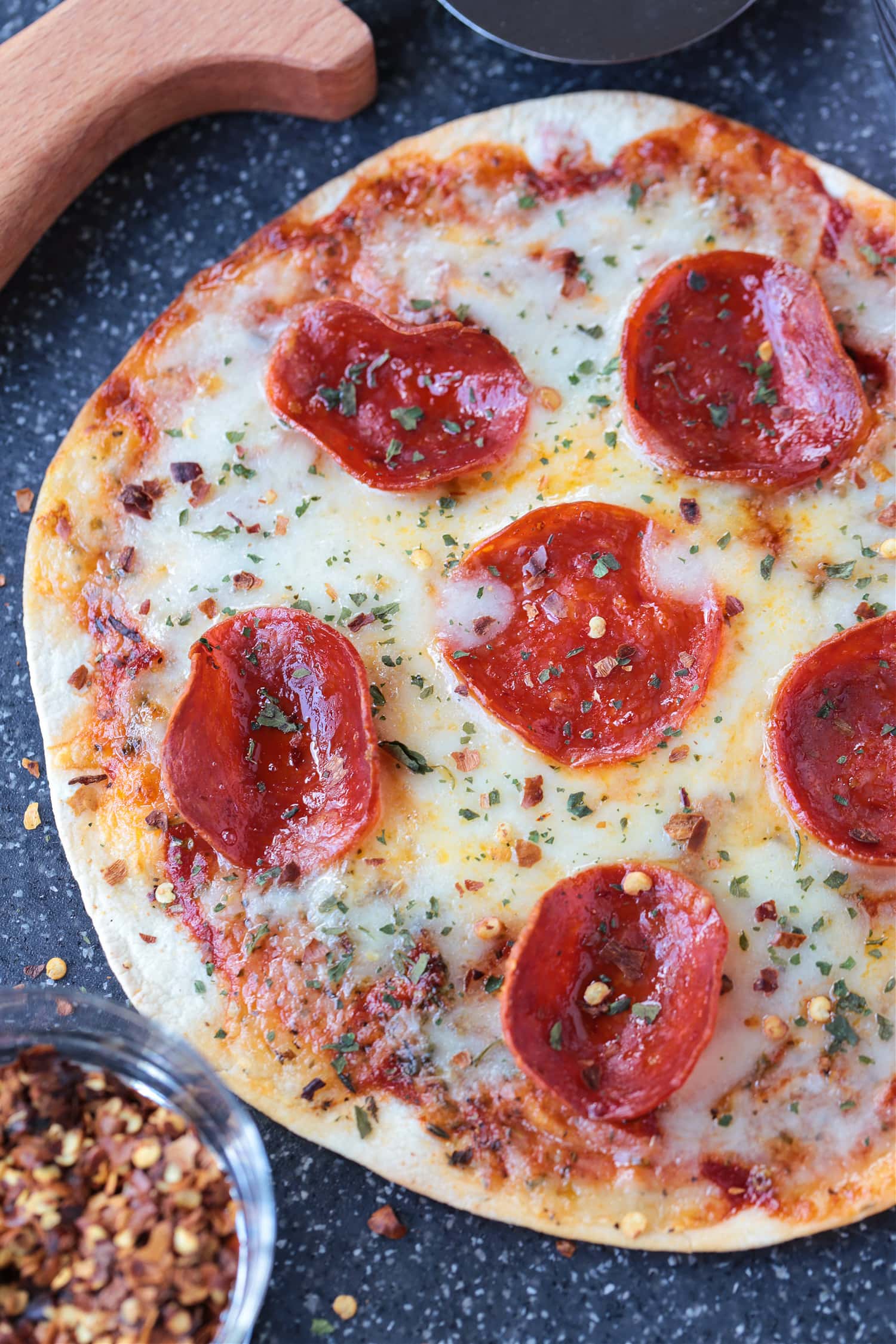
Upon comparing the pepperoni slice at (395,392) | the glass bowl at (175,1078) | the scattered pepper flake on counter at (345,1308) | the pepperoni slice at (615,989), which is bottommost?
the scattered pepper flake on counter at (345,1308)

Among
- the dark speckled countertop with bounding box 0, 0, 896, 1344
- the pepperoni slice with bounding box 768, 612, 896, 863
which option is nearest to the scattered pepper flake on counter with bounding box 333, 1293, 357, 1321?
the dark speckled countertop with bounding box 0, 0, 896, 1344

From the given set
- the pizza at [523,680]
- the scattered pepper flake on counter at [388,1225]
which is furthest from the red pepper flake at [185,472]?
the scattered pepper flake on counter at [388,1225]

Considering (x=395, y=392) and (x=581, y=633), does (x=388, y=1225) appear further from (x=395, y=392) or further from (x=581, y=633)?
(x=395, y=392)

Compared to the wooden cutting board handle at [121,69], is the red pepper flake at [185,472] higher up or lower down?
lower down

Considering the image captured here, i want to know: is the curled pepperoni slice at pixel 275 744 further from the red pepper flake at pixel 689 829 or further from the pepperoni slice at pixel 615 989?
the red pepper flake at pixel 689 829

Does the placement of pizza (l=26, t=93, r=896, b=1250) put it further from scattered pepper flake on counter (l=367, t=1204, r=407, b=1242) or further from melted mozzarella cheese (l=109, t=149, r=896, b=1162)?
scattered pepper flake on counter (l=367, t=1204, r=407, b=1242)

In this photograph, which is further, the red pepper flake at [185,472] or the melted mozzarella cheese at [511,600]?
the red pepper flake at [185,472]

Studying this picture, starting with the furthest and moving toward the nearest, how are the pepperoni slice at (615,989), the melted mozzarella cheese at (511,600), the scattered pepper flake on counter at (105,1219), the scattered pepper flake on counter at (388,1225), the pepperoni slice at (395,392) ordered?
the pepperoni slice at (395,392) < the scattered pepper flake on counter at (388,1225) < the melted mozzarella cheese at (511,600) < the pepperoni slice at (615,989) < the scattered pepper flake on counter at (105,1219)
